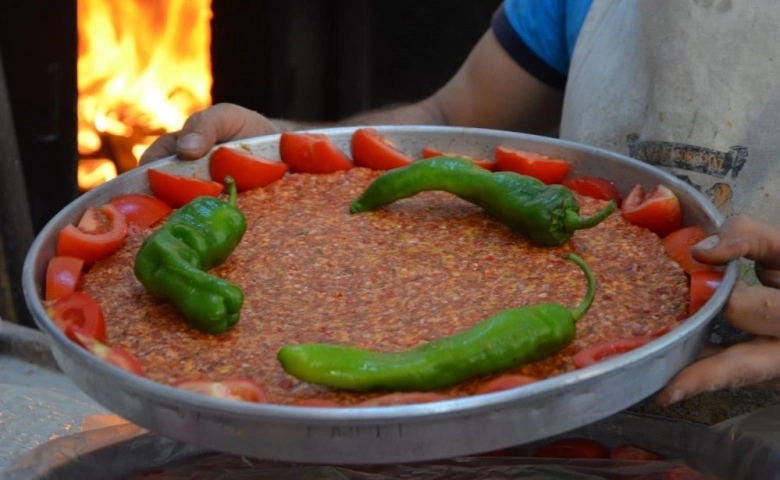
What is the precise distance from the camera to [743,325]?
4.41 feet

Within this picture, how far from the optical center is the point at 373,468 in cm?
148

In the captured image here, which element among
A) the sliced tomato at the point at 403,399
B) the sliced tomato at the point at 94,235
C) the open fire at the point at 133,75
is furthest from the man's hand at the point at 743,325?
the open fire at the point at 133,75

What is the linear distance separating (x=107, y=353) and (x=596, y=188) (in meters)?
0.96

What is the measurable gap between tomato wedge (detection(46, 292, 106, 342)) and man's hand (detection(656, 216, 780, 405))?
0.77 metres

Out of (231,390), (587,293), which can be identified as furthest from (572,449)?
(231,390)

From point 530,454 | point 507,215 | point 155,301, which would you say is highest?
point 507,215

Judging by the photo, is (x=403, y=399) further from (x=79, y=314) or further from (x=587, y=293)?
(x=79, y=314)

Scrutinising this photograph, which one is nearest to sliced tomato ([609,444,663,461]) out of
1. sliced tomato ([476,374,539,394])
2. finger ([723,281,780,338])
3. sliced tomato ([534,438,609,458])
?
sliced tomato ([534,438,609,458])

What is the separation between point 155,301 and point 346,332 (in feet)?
1.02

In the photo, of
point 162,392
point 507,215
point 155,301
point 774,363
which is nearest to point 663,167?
point 507,215

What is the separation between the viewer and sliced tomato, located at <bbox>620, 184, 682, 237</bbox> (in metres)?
1.64

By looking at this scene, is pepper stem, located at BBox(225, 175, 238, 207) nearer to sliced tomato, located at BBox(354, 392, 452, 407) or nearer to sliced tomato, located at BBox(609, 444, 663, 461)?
sliced tomato, located at BBox(354, 392, 452, 407)

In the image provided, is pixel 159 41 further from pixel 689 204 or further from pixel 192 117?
pixel 689 204

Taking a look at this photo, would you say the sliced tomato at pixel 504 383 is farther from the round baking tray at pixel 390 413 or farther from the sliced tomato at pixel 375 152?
the sliced tomato at pixel 375 152
